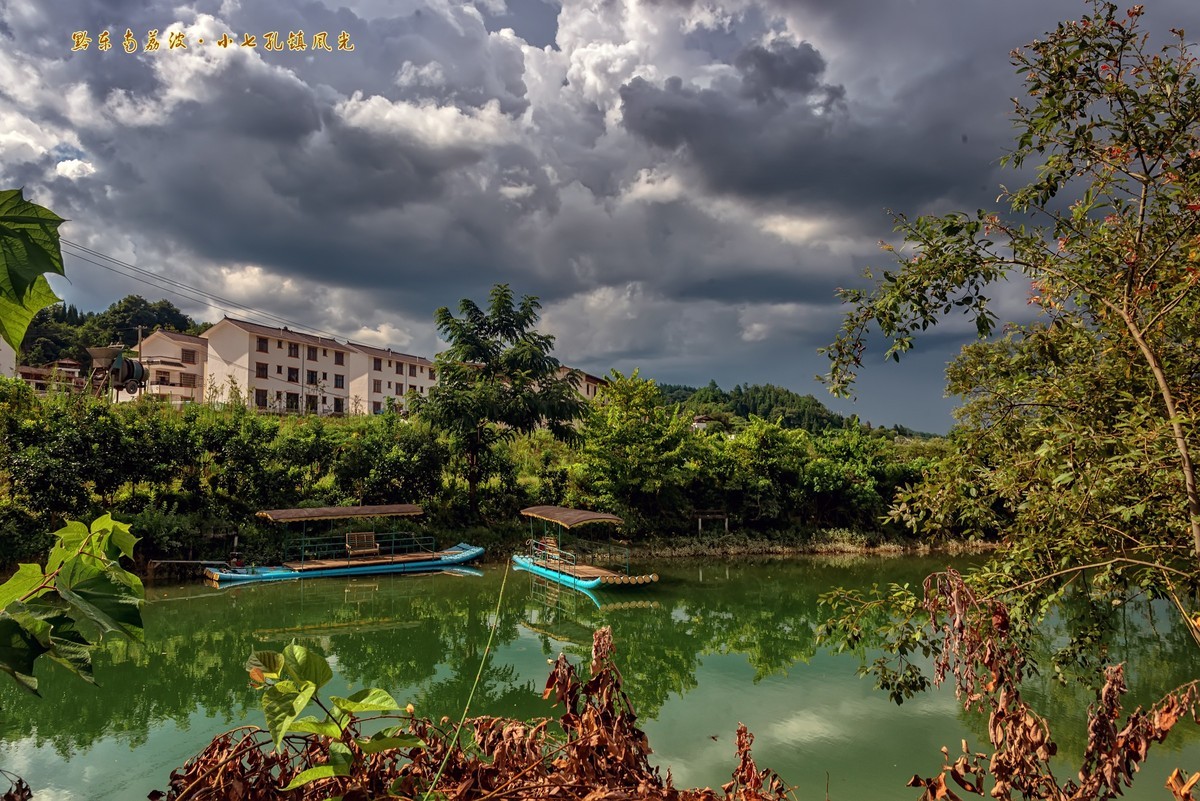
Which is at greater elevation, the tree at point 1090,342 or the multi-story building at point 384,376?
the multi-story building at point 384,376

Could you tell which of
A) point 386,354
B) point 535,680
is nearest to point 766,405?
point 386,354

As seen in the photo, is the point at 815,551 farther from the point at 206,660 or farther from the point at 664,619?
the point at 206,660

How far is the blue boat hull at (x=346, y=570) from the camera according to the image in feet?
48.3

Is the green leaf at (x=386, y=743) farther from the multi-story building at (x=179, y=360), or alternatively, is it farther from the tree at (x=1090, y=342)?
the multi-story building at (x=179, y=360)

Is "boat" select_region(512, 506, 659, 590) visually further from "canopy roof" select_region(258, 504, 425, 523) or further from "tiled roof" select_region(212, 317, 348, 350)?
"tiled roof" select_region(212, 317, 348, 350)

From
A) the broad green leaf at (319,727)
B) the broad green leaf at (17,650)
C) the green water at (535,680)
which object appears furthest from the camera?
the green water at (535,680)

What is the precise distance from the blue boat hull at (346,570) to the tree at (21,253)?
1600cm

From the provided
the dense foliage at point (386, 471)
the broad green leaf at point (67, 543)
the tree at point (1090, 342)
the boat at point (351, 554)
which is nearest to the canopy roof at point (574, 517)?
the boat at point (351, 554)

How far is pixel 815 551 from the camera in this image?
22.2m

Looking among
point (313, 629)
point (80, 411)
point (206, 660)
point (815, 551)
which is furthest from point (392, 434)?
point (815, 551)

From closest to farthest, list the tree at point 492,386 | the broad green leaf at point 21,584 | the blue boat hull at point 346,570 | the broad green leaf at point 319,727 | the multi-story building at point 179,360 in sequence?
the broad green leaf at point 21,584 < the broad green leaf at point 319,727 < the blue boat hull at point 346,570 < the tree at point 492,386 < the multi-story building at point 179,360

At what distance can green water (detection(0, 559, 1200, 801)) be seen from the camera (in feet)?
21.6

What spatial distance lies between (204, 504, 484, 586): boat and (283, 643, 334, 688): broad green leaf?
15.7 m

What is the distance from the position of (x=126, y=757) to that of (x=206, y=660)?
336cm
